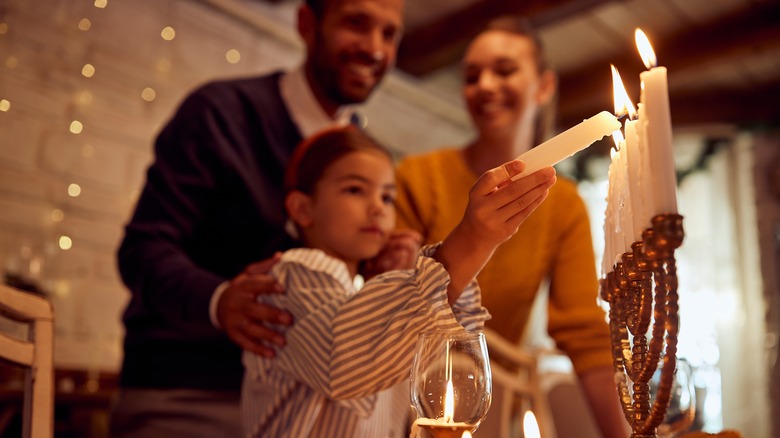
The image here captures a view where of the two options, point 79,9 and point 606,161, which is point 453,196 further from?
point 606,161

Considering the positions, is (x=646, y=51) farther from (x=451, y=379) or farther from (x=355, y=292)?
(x=355, y=292)

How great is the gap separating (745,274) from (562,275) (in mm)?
3872

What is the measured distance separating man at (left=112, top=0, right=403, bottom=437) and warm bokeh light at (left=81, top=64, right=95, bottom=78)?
1595 mm

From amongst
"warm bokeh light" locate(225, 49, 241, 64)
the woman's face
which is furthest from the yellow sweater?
"warm bokeh light" locate(225, 49, 241, 64)

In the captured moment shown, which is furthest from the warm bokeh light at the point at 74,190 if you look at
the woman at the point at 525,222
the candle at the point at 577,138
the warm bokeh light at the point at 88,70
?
the candle at the point at 577,138

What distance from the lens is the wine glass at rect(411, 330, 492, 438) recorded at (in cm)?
65

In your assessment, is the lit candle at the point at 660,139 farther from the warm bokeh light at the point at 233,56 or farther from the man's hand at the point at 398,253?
the warm bokeh light at the point at 233,56

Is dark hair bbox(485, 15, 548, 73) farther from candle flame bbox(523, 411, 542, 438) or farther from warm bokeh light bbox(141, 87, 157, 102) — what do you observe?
warm bokeh light bbox(141, 87, 157, 102)

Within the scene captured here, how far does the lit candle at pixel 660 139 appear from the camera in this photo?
531 millimetres

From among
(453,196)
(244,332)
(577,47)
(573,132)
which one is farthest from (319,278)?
(577,47)

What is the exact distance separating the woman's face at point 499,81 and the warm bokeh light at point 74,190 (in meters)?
1.84

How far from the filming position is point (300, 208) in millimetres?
1390

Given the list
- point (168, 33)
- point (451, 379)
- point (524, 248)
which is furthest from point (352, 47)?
point (168, 33)

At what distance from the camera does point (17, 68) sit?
108 inches
